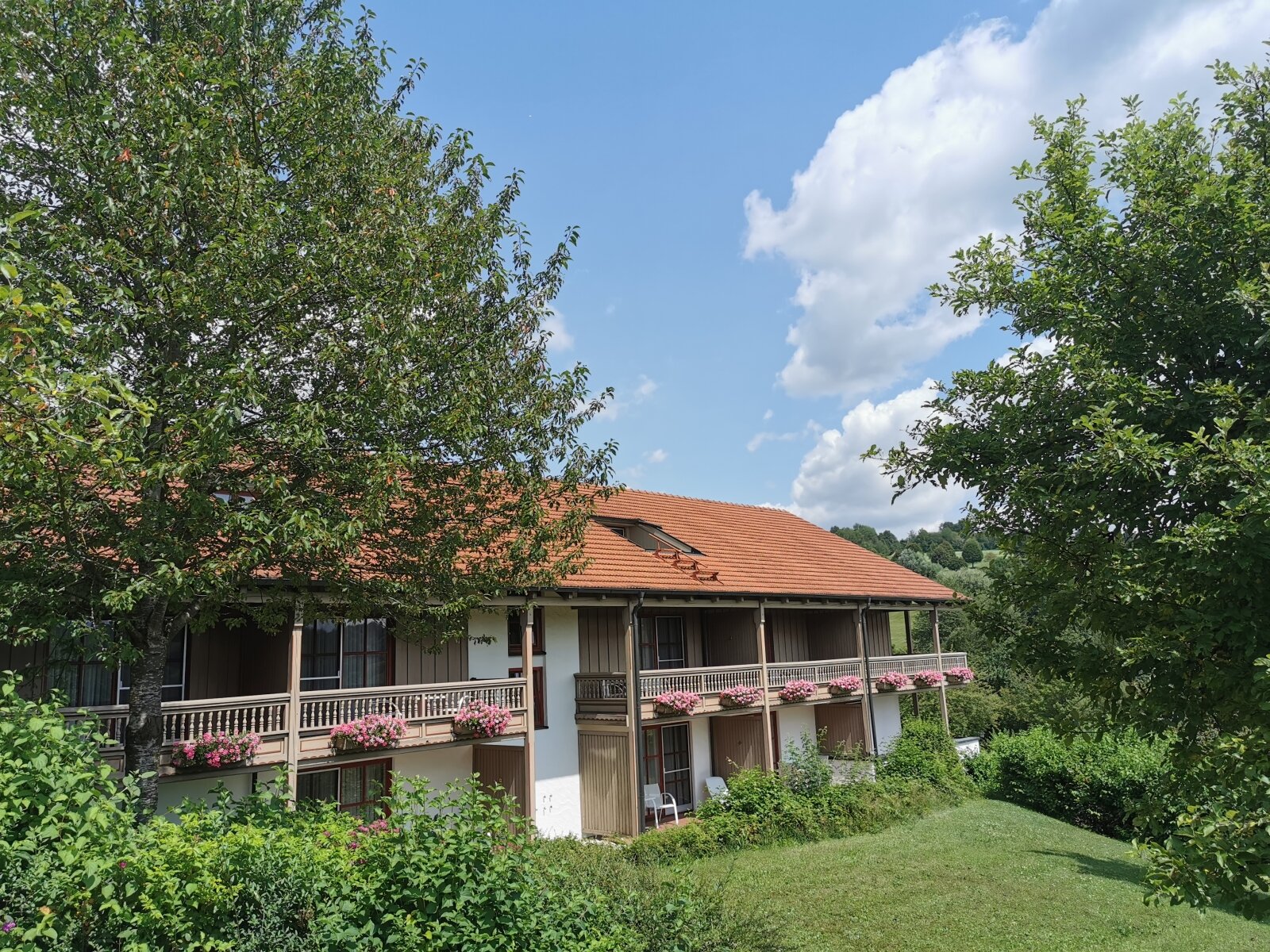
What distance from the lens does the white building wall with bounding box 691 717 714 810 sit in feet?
68.3

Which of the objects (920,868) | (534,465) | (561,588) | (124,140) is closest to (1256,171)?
(534,465)

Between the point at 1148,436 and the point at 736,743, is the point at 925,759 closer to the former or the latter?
the point at 736,743

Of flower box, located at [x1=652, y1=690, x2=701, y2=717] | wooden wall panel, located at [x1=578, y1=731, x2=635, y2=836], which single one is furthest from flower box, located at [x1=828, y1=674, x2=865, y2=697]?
wooden wall panel, located at [x1=578, y1=731, x2=635, y2=836]

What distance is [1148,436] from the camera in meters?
4.71

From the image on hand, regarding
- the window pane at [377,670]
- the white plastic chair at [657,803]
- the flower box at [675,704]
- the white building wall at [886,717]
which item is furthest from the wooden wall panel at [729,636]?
the window pane at [377,670]

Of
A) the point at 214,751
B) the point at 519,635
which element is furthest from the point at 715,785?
the point at 214,751

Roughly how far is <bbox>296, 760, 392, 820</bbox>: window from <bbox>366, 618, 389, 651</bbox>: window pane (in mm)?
2013

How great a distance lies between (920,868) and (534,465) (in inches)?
381

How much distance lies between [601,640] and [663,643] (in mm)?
2931

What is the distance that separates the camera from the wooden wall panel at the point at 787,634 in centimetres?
2386

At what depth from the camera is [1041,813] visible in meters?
21.1

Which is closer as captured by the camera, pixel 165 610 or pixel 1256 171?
pixel 1256 171

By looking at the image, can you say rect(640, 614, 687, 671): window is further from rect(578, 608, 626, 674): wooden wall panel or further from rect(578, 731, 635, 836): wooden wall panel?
rect(578, 731, 635, 836): wooden wall panel

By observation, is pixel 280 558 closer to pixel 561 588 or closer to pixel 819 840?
pixel 561 588
